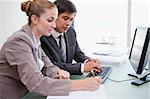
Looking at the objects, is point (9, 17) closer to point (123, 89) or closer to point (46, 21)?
point (46, 21)

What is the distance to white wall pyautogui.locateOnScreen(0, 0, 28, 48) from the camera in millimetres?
3330

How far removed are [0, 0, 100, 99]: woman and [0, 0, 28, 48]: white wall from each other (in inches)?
79.9

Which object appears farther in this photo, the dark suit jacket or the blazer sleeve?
the dark suit jacket

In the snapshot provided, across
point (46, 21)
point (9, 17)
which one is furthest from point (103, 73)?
point (9, 17)

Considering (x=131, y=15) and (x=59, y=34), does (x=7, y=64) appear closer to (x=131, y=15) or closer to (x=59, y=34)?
(x=59, y=34)

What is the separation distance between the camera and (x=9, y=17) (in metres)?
3.38

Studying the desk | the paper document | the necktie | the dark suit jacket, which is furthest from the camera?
the necktie

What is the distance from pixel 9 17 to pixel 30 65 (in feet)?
7.69

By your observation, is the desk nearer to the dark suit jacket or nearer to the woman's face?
the dark suit jacket

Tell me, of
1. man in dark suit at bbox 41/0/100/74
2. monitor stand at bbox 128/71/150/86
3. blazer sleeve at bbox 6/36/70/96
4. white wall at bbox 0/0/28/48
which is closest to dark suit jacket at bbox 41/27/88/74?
man in dark suit at bbox 41/0/100/74

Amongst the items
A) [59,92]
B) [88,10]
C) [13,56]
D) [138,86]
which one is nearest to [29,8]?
[13,56]

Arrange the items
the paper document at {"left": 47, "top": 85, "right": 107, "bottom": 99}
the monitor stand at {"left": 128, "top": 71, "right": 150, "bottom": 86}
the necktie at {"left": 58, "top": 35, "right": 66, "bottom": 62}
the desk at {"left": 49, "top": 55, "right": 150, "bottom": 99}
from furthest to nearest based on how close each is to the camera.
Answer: the necktie at {"left": 58, "top": 35, "right": 66, "bottom": 62}
the monitor stand at {"left": 128, "top": 71, "right": 150, "bottom": 86}
the desk at {"left": 49, "top": 55, "right": 150, "bottom": 99}
the paper document at {"left": 47, "top": 85, "right": 107, "bottom": 99}

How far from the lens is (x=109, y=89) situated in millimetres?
1401

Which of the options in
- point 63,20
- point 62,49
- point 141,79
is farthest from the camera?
point 62,49
